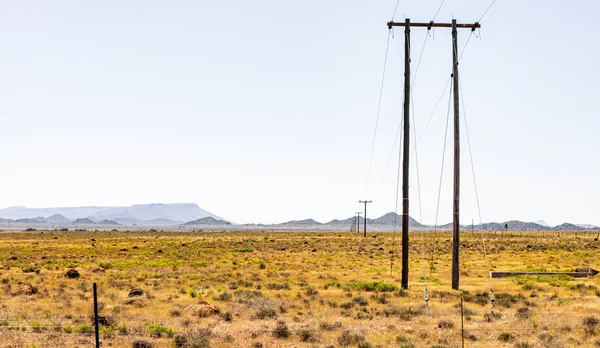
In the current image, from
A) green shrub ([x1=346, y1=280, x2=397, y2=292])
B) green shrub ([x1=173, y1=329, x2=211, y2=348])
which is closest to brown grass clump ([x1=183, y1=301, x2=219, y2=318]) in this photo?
A: green shrub ([x1=173, y1=329, x2=211, y2=348])

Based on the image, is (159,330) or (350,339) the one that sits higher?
(350,339)

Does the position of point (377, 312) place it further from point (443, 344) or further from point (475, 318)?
point (443, 344)

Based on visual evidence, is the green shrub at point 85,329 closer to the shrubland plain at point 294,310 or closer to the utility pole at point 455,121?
the shrubland plain at point 294,310

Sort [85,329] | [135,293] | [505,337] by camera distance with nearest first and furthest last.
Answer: [505,337] → [85,329] → [135,293]

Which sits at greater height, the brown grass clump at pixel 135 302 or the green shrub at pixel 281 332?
the green shrub at pixel 281 332

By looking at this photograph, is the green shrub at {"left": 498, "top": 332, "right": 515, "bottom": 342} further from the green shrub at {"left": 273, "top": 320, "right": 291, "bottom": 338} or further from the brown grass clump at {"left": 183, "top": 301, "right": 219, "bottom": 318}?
the brown grass clump at {"left": 183, "top": 301, "right": 219, "bottom": 318}

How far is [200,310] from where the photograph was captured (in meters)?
20.5

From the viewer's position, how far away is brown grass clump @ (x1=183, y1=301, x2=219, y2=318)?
20.3 m

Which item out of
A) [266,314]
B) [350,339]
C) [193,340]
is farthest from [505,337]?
[193,340]

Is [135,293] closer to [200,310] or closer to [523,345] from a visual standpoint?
[200,310]

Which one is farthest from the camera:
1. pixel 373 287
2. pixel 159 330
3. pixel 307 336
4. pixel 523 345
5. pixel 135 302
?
pixel 373 287

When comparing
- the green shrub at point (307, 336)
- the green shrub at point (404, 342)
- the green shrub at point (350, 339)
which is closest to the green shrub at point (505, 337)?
the green shrub at point (404, 342)

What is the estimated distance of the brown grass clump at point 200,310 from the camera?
2031 cm

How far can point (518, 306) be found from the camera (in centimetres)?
2198
